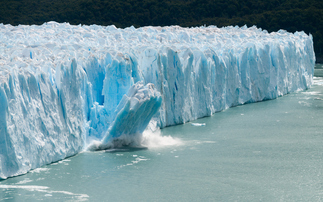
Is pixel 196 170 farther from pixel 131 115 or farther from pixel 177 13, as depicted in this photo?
pixel 177 13

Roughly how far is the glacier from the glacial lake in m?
0.36

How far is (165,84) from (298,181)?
4.17m

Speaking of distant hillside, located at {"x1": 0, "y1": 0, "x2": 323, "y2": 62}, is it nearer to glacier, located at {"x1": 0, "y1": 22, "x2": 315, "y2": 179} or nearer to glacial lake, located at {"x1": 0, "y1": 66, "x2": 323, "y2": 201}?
glacier, located at {"x1": 0, "y1": 22, "x2": 315, "y2": 179}

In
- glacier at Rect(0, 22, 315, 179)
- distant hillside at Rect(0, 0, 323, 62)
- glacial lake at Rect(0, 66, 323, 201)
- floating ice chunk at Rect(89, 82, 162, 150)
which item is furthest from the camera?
distant hillside at Rect(0, 0, 323, 62)

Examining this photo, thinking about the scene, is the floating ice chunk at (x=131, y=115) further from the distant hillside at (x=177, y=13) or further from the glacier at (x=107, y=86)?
the distant hillside at (x=177, y=13)

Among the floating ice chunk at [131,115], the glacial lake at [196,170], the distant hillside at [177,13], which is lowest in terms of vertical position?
the glacial lake at [196,170]

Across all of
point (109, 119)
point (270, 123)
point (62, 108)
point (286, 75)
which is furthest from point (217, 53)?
point (62, 108)

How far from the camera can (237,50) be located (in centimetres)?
1322

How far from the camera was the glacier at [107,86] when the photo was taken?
22.0 ft

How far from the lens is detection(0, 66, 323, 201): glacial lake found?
20.4 feet

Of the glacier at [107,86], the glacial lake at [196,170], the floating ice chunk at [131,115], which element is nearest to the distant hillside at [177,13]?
the glacier at [107,86]

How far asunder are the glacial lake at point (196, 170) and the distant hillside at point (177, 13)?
21558mm

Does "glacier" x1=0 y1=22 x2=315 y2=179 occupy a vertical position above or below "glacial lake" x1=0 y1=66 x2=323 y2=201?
above

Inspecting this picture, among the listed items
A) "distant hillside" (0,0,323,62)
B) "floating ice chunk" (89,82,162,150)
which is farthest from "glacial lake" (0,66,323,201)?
"distant hillside" (0,0,323,62)
